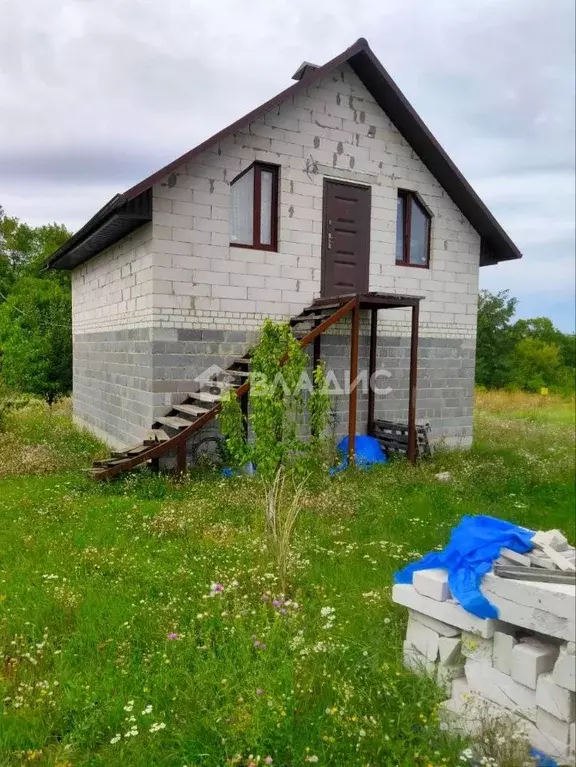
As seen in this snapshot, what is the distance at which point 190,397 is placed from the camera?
27.3 feet

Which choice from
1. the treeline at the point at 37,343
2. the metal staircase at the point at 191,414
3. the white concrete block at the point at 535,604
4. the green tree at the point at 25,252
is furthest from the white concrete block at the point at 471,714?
the green tree at the point at 25,252

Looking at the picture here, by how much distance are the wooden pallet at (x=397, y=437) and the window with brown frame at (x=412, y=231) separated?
3.00 m

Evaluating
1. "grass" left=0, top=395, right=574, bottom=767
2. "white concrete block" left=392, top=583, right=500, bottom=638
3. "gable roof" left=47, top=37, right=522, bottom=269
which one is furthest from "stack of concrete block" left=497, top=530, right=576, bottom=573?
"gable roof" left=47, top=37, right=522, bottom=269

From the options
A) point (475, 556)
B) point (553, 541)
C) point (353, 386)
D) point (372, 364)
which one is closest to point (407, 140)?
point (372, 364)

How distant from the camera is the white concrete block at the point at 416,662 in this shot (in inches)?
124

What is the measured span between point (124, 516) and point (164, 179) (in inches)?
187

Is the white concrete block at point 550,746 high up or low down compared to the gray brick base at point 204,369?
down

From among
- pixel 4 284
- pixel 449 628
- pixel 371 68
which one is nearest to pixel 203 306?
pixel 371 68

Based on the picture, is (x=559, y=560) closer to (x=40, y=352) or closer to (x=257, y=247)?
(x=257, y=247)

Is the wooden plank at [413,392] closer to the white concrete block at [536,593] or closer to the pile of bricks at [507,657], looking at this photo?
the pile of bricks at [507,657]

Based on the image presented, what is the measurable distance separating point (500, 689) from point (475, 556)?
63 centimetres

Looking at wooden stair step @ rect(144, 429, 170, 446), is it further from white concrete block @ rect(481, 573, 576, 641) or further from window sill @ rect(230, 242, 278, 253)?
white concrete block @ rect(481, 573, 576, 641)

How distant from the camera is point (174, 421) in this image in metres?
7.78

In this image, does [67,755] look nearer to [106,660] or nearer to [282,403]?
[106,660]
